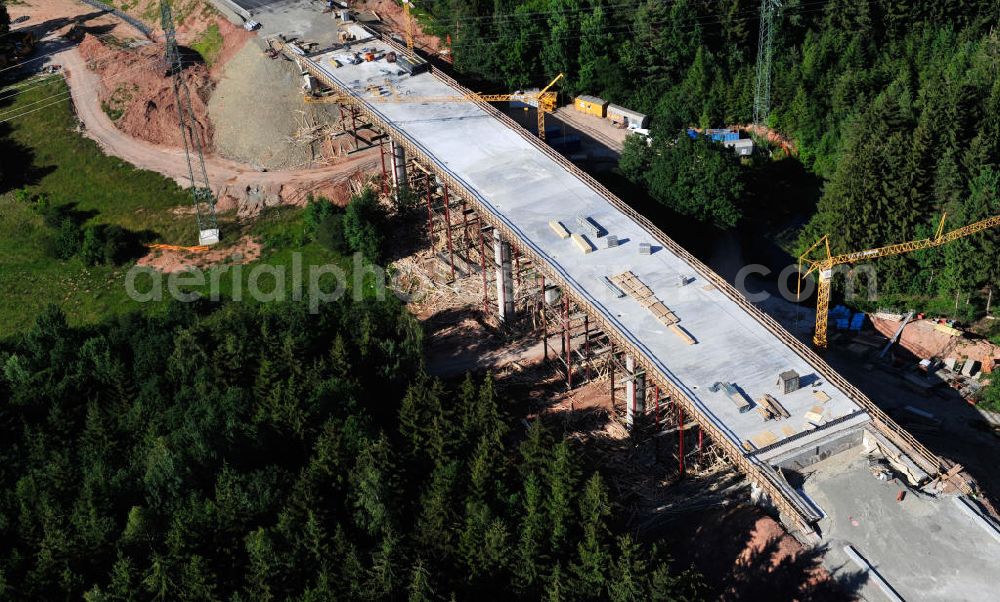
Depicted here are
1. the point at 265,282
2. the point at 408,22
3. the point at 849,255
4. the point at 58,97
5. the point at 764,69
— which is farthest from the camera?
the point at 408,22

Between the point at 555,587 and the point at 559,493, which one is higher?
the point at 559,493

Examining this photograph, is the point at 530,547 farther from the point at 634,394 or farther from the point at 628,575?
the point at 634,394

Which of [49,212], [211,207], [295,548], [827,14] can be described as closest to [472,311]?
[211,207]

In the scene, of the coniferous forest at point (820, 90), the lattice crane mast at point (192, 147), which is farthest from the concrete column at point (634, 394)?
the lattice crane mast at point (192, 147)

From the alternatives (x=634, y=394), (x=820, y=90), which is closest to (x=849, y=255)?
(x=820, y=90)

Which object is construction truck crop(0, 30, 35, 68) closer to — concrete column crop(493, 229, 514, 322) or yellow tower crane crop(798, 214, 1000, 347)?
concrete column crop(493, 229, 514, 322)

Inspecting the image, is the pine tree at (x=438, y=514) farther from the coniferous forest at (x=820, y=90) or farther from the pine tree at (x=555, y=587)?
the coniferous forest at (x=820, y=90)

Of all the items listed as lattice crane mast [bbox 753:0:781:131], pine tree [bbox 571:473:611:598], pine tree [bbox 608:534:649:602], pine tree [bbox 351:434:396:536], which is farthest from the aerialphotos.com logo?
lattice crane mast [bbox 753:0:781:131]
